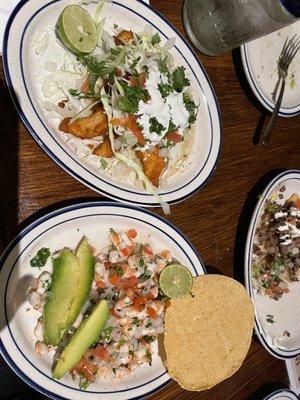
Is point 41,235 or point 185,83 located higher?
point 185,83

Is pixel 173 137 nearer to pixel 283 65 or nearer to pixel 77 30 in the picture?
pixel 77 30

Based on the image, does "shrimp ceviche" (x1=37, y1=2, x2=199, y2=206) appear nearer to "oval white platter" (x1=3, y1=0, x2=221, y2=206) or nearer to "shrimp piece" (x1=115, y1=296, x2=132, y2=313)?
A: "oval white platter" (x1=3, y1=0, x2=221, y2=206)

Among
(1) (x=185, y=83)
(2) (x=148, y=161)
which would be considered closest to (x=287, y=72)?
(1) (x=185, y=83)

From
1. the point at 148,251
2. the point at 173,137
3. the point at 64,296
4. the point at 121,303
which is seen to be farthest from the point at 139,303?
the point at 173,137

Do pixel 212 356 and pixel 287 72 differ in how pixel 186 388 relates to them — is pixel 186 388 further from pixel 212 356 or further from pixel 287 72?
pixel 287 72

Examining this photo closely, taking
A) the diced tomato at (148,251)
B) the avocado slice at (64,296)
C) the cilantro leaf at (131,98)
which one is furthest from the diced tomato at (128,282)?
the cilantro leaf at (131,98)

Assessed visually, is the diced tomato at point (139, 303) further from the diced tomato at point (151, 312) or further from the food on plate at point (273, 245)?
the food on plate at point (273, 245)

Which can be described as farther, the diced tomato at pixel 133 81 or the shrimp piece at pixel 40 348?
the diced tomato at pixel 133 81
